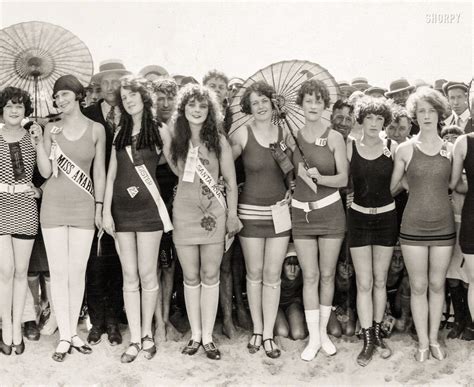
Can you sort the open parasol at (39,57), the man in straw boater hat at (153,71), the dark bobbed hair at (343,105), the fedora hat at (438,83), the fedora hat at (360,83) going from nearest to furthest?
the open parasol at (39,57)
the dark bobbed hair at (343,105)
the man in straw boater hat at (153,71)
the fedora hat at (438,83)
the fedora hat at (360,83)

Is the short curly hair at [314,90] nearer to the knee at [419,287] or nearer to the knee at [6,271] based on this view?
the knee at [419,287]

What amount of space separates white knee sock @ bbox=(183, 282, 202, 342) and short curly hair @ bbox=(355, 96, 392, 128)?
189 centimetres

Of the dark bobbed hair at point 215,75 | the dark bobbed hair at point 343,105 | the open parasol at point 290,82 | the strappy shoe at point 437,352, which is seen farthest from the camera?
the dark bobbed hair at point 215,75

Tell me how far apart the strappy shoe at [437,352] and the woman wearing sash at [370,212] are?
34 centimetres

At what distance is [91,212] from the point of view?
4359 millimetres

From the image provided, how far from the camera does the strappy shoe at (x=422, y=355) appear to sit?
431 cm

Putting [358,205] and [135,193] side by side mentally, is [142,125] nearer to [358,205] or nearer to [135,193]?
[135,193]

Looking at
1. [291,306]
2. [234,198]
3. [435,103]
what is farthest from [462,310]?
[234,198]

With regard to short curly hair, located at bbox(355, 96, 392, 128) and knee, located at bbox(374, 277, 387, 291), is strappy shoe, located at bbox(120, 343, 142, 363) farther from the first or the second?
short curly hair, located at bbox(355, 96, 392, 128)

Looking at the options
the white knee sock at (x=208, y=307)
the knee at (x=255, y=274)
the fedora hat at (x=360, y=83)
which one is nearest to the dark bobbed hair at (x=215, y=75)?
the knee at (x=255, y=274)

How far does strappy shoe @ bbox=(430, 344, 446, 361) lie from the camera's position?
170 inches

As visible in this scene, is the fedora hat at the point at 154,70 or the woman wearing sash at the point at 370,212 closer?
the woman wearing sash at the point at 370,212

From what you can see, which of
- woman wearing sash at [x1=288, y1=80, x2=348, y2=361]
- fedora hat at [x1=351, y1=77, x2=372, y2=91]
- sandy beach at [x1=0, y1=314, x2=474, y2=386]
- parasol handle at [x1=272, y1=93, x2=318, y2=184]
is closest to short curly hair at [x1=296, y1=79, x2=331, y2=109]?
woman wearing sash at [x1=288, y1=80, x2=348, y2=361]

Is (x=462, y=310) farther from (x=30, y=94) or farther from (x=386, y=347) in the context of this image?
(x=30, y=94)
